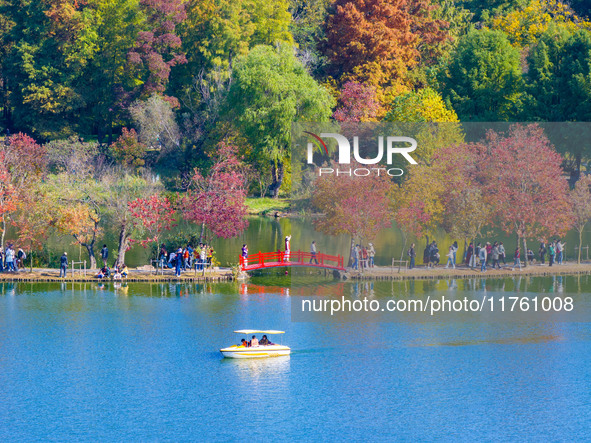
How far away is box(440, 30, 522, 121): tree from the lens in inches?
3536

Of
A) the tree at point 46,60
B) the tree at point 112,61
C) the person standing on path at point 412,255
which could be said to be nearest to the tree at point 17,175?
the person standing on path at point 412,255

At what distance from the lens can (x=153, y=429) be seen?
4012 cm

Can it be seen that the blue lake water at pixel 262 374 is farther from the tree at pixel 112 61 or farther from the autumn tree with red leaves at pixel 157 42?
the tree at pixel 112 61

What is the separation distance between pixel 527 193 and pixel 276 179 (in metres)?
36.5

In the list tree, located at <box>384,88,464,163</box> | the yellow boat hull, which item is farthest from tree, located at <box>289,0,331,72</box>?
the yellow boat hull

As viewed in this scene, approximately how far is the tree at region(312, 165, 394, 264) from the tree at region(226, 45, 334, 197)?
94.5 ft

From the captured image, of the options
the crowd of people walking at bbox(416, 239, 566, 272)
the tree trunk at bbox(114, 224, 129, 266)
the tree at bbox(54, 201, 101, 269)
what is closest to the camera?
the crowd of people walking at bbox(416, 239, 566, 272)

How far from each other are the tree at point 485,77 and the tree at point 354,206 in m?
30.2

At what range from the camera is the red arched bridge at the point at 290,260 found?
63219mm

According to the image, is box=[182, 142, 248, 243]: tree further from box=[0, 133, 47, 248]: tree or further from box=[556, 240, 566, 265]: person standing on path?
box=[556, 240, 566, 265]: person standing on path

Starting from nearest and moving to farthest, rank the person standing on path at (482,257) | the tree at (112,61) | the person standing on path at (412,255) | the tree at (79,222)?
the person standing on path at (412,255) < the tree at (79,222) < the person standing on path at (482,257) < the tree at (112,61)

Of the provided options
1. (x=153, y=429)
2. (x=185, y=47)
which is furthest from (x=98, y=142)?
(x=153, y=429)

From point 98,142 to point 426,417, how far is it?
72.9 m

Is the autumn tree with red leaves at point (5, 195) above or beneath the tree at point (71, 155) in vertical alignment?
beneath
